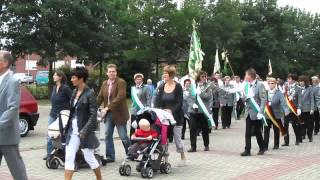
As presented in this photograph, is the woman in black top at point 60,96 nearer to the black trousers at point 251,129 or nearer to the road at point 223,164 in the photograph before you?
the road at point 223,164

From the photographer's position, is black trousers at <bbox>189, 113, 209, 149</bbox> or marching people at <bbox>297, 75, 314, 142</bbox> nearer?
black trousers at <bbox>189, 113, 209, 149</bbox>

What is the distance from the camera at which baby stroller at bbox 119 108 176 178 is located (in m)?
9.44

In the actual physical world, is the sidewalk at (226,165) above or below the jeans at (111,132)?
below

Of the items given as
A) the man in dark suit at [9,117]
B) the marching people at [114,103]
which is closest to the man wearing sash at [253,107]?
the marching people at [114,103]

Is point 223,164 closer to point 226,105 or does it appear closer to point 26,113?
point 26,113

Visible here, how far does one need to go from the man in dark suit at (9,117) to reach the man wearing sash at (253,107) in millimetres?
6166

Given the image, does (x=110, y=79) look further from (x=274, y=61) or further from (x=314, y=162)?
(x=274, y=61)

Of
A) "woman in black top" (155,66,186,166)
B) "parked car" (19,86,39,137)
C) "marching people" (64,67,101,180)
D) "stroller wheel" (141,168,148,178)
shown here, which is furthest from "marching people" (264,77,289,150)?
"parked car" (19,86,39,137)

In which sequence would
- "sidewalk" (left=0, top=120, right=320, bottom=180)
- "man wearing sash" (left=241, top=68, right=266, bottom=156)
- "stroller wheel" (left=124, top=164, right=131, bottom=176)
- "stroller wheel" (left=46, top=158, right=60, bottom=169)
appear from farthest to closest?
"man wearing sash" (left=241, top=68, right=266, bottom=156) < "stroller wheel" (left=46, top=158, right=60, bottom=169) < "sidewalk" (left=0, top=120, right=320, bottom=180) < "stroller wheel" (left=124, top=164, right=131, bottom=176)

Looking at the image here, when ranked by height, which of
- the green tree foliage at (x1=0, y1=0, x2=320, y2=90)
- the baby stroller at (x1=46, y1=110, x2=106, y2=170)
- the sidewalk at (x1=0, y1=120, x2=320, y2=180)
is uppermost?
the green tree foliage at (x1=0, y1=0, x2=320, y2=90)

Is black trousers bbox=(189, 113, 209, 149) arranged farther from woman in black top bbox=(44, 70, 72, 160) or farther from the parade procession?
woman in black top bbox=(44, 70, 72, 160)

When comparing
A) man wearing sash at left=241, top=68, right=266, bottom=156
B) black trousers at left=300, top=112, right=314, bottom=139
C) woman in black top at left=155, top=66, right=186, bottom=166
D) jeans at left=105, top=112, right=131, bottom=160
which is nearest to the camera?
woman in black top at left=155, top=66, right=186, bottom=166

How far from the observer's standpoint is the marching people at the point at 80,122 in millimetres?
A: 7809

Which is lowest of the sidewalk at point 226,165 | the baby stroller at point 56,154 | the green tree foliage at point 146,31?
the sidewalk at point 226,165
